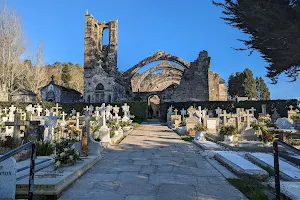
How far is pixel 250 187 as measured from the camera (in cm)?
375

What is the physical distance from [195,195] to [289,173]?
88.7 inches

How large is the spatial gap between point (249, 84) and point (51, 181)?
51.5 m

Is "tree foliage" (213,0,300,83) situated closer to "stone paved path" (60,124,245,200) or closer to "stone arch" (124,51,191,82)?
→ "stone paved path" (60,124,245,200)

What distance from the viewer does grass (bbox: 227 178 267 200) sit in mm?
3349

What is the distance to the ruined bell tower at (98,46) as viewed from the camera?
3584 centimetres

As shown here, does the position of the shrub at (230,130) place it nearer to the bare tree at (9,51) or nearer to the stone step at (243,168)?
the stone step at (243,168)

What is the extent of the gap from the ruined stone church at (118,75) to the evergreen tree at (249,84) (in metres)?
13.2

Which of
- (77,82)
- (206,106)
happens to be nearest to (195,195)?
(206,106)

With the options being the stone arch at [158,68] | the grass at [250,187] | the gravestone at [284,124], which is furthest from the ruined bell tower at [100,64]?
the grass at [250,187]

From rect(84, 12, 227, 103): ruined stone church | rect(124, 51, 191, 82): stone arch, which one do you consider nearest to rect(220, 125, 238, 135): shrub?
rect(84, 12, 227, 103): ruined stone church

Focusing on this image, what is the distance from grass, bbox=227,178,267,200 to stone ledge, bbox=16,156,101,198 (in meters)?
2.93

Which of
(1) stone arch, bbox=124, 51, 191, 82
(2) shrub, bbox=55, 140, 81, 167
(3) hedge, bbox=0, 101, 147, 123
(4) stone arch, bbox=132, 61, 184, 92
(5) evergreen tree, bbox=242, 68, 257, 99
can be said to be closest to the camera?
(2) shrub, bbox=55, 140, 81, 167

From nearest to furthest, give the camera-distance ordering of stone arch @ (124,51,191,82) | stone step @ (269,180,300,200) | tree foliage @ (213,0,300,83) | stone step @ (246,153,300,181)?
stone step @ (269,180,300,200)
stone step @ (246,153,300,181)
tree foliage @ (213,0,300,83)
stone arch @ (124,51,191,82)

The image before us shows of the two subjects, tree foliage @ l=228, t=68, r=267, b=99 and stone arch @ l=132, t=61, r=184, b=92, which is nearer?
stone arch @ l=132, t=61, r=184, b=92
